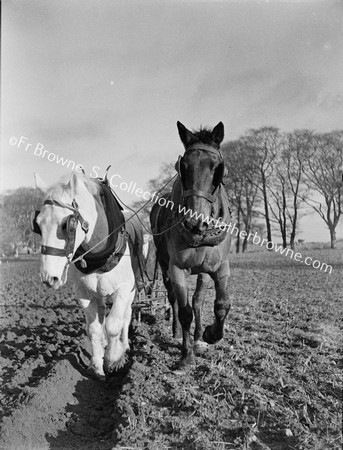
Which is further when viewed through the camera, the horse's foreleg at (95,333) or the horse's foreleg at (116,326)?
the horse's foreleg at (95,333)

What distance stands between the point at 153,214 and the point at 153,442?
11.4 ft

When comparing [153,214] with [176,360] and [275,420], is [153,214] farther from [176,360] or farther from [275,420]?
[275,420]

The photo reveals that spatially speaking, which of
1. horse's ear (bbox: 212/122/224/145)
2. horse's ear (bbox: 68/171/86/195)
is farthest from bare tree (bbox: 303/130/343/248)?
horse's ear (bbox: 68/171/86/195)

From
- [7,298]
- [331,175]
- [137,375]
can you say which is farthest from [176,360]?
[7,298]

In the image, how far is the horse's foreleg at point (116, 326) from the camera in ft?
14.2

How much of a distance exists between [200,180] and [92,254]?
1342 mm

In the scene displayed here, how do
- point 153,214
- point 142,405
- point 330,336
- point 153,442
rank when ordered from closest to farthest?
point 153,442, point 142,405, point 330,336, point 153,214

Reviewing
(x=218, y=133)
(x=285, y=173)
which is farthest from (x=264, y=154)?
(x=218, y=133)

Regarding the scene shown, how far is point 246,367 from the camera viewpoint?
4.00 metres

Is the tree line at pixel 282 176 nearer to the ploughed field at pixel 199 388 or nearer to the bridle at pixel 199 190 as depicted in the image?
the ploughed field at pixel 199 388

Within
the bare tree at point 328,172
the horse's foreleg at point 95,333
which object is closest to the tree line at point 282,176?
the bare tree at point 328,172

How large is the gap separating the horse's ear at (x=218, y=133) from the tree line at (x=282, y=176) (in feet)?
4.00

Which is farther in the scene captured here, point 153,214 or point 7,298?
point 7,298

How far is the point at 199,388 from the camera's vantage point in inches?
145
